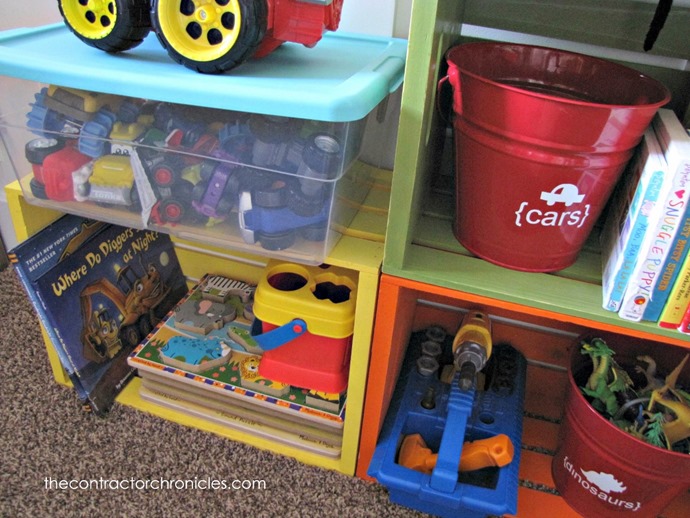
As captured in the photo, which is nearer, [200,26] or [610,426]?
[200,26]

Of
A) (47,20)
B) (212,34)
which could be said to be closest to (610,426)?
(212,34)

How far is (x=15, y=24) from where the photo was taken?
1171mm

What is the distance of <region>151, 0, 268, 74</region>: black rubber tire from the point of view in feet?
2.12

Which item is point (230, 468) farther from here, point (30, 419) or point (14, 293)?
point (14, 293)

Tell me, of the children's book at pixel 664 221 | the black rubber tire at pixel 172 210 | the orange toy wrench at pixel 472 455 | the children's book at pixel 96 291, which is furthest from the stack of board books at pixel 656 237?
the children's book at pixel 96 291

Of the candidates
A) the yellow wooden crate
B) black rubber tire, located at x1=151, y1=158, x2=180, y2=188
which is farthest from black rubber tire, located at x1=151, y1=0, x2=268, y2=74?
the yellow wooden crate

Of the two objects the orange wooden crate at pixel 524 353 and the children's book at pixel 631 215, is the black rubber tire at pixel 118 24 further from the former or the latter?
the children's book at pixel 631 215

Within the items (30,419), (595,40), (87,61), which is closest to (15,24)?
(87,61)

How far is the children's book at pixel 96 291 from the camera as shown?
0.92 metres

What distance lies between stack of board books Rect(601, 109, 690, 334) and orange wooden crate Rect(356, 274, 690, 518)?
0.06 metres

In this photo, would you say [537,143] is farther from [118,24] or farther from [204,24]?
[118,24]

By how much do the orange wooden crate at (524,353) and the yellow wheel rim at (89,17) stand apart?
48cm

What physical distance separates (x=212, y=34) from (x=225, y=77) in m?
0.05

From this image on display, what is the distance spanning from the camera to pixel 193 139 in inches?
29.7
